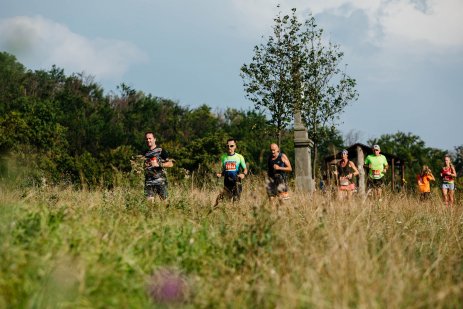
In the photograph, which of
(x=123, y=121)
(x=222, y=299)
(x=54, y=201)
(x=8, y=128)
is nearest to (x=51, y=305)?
(x=222, y=299)

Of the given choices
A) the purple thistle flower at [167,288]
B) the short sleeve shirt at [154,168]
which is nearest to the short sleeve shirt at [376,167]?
the short sleeve shirt at [154,168]

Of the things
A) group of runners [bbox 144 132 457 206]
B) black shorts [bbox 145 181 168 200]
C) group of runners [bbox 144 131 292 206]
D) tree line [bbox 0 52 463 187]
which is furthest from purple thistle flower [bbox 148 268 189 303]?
tree line [bbox 0 52 463 187]

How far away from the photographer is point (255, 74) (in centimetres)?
2055

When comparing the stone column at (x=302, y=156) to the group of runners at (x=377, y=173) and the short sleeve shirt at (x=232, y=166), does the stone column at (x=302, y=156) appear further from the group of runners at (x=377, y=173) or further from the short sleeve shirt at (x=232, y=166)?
the short sleeve shirt at (x=232, y=166)

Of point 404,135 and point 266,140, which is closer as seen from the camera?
point 266,140

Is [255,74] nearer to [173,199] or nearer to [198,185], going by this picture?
[198,185]

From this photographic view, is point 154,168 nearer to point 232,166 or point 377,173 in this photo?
point 232,166

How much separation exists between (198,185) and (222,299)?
6515 millimetres

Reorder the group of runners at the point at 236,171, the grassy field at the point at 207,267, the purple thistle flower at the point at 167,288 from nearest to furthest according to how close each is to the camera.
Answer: the grassy field at the point at 207,267
the purple thistle flower at the point at 167,288
the group of runners at the point at 236,171

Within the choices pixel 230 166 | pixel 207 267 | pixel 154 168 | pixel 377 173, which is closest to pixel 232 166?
pixel 230 166

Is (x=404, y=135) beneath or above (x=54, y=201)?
above

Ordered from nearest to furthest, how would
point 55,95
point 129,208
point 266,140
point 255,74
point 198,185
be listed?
1. point 129,208
2. point 198,185
3. point 255,74
4. point 55,95
5. point 266,140

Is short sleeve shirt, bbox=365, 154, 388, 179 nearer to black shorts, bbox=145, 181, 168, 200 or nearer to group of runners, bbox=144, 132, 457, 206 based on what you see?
group of runners, bbox=144, 132, 457, 206

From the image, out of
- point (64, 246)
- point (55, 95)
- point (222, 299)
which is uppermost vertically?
point (55, 95)
